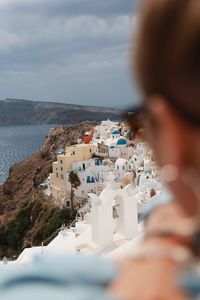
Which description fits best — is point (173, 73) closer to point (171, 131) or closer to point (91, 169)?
point (171, 131)

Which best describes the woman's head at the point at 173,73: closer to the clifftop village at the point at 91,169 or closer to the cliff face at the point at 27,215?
the clifftop village at the point at 91,169

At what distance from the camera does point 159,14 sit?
2.95 ft

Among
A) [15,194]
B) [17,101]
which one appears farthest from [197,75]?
[17,101]

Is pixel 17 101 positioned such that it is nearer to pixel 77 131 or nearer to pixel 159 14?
pixel 77 131

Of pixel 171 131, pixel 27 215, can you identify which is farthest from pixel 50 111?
pixel 171 131

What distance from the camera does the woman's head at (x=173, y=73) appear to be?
34.6 inches

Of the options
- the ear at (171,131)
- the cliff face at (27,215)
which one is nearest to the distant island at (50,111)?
the cliff face at (27,215)

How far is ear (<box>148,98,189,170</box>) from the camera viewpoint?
918 millimetres

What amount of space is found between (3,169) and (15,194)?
45066 millimetres

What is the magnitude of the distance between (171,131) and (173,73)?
9 centimetres

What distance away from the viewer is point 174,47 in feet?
2.92

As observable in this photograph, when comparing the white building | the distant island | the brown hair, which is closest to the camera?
the brown hair

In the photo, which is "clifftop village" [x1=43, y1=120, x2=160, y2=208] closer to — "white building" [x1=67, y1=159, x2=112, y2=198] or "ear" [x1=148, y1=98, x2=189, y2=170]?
"white building" [x1=67, y1=159, x2=112, y2=198]

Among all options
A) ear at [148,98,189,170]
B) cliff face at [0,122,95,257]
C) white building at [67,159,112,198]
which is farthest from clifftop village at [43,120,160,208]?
ear at [148,98,189,170]
